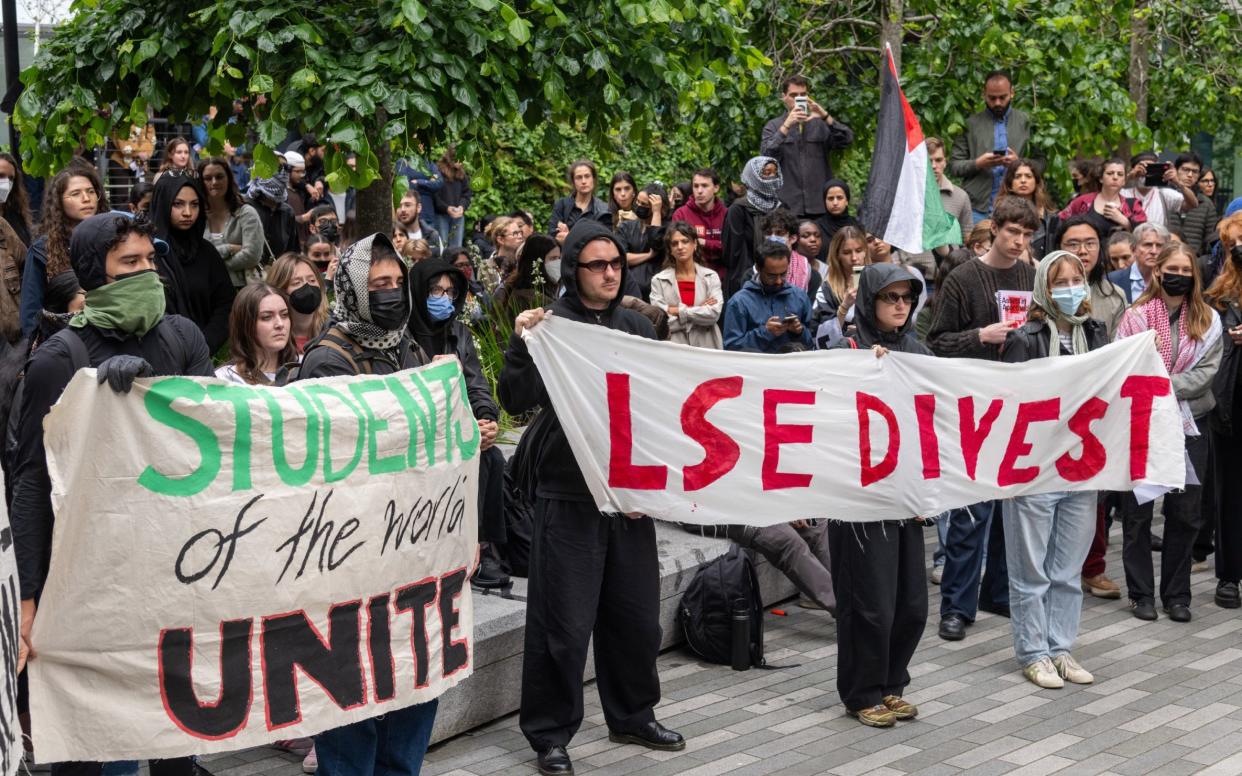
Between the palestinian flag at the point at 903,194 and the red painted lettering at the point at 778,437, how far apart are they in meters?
2.44

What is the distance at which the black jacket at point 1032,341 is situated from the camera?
723 cm

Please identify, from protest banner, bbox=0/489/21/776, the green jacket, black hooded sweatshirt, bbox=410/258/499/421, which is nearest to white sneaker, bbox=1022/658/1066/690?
black hooded sweatshirt, bbox=410/258/499/421

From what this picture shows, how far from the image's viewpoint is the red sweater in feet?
38.9

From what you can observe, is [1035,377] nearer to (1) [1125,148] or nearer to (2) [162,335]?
(2) [162,335]

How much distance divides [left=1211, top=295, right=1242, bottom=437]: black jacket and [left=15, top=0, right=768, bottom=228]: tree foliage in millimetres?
2998

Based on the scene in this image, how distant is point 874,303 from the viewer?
21.5 feet

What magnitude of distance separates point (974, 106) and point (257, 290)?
824cm

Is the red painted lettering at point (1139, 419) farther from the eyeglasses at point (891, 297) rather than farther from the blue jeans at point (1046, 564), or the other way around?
the eyeglasses at point (891, 297)

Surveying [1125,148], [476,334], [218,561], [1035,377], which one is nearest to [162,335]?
[218,561]

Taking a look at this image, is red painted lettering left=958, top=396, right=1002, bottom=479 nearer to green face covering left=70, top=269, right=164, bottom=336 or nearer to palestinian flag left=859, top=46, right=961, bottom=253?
palestinian flag left=859, top=46, right=961, bottom=253

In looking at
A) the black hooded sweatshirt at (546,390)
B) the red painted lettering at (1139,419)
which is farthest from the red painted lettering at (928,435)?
the black hooded sweatshirt at (546,390)

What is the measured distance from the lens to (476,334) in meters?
10.5

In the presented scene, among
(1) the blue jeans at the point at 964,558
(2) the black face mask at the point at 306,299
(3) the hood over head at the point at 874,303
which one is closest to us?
(3) the hood over head at the point at 874,303

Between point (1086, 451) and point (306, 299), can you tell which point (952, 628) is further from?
point (306, 299)
